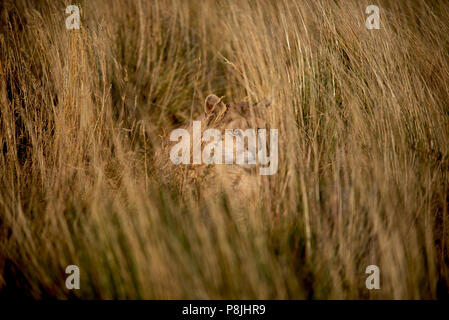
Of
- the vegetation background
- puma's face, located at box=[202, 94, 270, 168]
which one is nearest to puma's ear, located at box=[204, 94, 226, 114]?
puma's face, located at box=[202, 94, 270, 168]

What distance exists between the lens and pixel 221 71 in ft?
12.6

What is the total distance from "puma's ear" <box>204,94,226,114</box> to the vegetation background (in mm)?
325

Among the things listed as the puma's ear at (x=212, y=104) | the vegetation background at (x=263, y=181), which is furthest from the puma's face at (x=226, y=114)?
the vegetation background at (x=263, y=181)

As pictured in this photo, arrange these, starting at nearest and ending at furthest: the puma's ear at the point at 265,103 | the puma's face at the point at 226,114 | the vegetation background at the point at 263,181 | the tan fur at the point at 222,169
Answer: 1. the vegetation background at the point at 263,181
2. the tan fur at the point at 222,169
3. the puma's ear at the point at 265,103
4. the puma's face at the point at 226,114

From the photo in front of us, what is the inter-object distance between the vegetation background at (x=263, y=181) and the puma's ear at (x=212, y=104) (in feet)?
1.07

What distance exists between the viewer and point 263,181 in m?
2.23

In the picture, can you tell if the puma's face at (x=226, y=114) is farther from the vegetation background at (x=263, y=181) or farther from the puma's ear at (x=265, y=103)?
the vegetation background at (x=263, y=181)

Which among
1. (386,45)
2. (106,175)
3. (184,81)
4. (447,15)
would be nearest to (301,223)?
(106,175)

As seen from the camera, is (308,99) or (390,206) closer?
(390,206)

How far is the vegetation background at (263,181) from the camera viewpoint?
5.76 feet

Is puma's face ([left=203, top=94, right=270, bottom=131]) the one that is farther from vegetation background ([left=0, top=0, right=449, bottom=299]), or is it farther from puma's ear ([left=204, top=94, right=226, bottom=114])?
vegetation background ([left=0, top=0, right=449, bottom=299])

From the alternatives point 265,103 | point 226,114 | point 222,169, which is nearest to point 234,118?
point 226,114

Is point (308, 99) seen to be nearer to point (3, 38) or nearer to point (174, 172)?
point (174, 172)

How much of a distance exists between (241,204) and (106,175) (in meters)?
1.05
